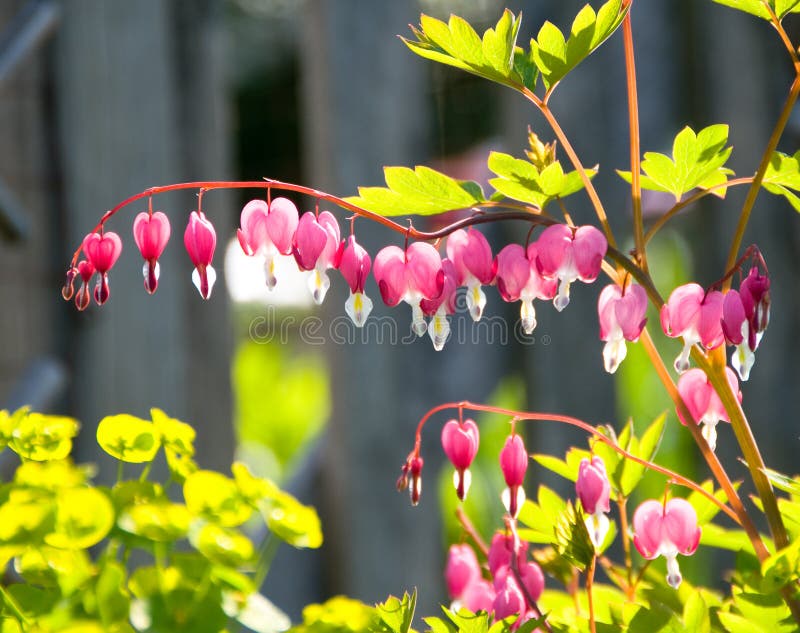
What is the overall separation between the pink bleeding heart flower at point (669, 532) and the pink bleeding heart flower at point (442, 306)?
0.55 ft

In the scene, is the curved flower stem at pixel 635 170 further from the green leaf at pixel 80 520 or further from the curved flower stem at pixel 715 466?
the green leaf at pixel 80 520

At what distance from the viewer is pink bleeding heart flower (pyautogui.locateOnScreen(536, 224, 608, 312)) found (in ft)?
1.80

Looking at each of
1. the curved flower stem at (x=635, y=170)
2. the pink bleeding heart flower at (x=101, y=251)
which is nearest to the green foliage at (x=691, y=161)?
the curved flower stem at (x=635, y=170)

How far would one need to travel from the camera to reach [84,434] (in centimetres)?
152

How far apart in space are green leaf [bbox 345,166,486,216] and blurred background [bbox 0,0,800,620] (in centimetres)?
98

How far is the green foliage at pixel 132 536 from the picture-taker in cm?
60

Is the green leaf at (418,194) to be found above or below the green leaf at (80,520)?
above

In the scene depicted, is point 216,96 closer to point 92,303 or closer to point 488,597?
point 92,303

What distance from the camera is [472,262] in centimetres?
58

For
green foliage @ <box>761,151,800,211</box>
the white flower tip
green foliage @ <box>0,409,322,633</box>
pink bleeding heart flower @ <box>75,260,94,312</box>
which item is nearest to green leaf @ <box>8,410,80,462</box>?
green foliage @ <box>0,409,322,633</box>

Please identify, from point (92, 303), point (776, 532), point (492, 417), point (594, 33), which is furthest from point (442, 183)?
point (492, 417)

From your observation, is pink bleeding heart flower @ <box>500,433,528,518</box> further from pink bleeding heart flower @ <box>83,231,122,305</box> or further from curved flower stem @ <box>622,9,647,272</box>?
pink bleeding heart flower @ <box>83,231,122,305</box>

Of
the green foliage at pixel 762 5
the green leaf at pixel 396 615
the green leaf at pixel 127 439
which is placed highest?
the green foliage at pixel 762 5

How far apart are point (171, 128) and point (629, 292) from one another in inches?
48.2
